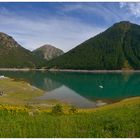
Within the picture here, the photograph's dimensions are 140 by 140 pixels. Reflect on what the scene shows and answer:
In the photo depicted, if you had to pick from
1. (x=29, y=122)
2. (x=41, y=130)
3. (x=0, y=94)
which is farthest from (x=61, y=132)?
(x=0, y=94)

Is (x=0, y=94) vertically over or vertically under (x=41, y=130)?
under

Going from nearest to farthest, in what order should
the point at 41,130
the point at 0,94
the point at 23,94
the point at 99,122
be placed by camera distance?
the point at 41,130, the point at 99,122, the point at 0,94, the point at 23,94

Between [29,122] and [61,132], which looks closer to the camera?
[61,132]

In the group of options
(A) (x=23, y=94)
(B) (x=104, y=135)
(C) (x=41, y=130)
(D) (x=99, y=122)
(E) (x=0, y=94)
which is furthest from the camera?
(A) (x=23, y=94)

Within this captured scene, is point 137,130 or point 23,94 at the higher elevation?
point 137,130

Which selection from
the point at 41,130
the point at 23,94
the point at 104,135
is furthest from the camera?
the point at 23,94

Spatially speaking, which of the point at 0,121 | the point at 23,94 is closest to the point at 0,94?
the point at 23,94

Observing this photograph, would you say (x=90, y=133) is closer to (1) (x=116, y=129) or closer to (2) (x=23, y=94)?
(1) (x=116, y=129)

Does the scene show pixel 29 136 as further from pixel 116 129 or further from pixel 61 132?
pixel 116 129

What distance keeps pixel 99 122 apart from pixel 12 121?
12.9 ft

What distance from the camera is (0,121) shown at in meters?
14.3

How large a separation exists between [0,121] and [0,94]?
62250 millimetres

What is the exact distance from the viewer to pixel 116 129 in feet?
40.6

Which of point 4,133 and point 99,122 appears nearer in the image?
point 4,133
